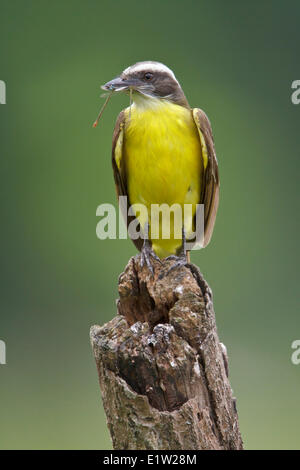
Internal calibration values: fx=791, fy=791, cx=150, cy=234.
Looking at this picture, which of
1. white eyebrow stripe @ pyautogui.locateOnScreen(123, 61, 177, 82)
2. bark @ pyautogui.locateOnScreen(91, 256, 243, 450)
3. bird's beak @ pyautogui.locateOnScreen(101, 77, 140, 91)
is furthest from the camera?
white eyebrow stripe @ pyautogui.locateOnScreen(123, 61, 177, 82)

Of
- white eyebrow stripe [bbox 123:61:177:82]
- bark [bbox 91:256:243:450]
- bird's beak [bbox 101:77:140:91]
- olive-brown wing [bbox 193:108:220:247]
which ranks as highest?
white eyebrow stripe [bbox 123:61:177:82]

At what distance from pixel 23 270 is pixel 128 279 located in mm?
4104

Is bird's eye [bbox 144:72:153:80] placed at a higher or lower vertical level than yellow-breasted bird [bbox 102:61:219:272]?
higher

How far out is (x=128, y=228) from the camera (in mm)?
4883

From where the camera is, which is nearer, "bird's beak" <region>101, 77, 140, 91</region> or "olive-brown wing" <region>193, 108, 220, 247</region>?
"bird's beak" <region>101, 77, 140, 91</region>

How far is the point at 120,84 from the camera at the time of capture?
429 cm

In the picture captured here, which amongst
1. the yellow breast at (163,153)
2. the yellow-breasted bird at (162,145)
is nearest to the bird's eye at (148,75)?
the yellow-breasted bird at (162,145)

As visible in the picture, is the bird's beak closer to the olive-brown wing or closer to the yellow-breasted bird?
the yellow-breasted bird

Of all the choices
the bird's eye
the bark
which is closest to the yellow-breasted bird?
the bird's eye

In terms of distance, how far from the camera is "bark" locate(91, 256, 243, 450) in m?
2.94

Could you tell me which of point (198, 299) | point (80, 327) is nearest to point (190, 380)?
point (198, 299)

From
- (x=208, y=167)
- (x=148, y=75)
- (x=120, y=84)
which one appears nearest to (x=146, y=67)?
(x=148, y=75)

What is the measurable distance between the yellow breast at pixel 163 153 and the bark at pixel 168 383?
4.46 ft

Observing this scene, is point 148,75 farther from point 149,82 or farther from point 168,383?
point 168,383
